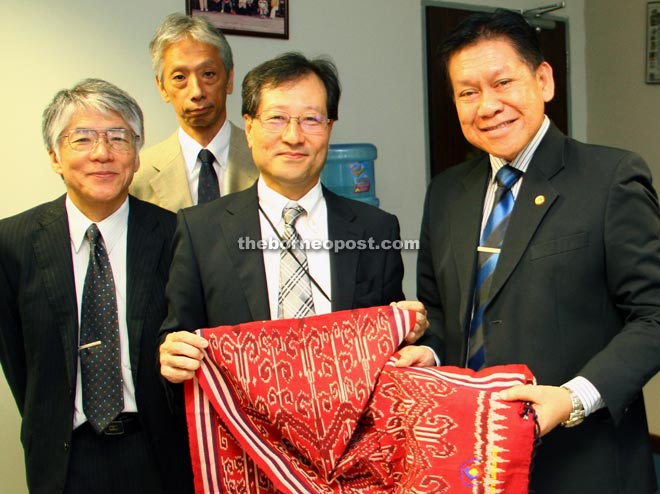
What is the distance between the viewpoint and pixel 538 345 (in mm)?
1663

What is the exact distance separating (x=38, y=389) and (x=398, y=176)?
2.70m

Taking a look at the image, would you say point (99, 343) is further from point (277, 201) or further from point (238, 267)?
point (277, 201)

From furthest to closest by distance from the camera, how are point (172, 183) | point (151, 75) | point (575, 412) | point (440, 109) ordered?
point (440, 109) < point (151, 75) < point (172, 183) < point (575, 412)

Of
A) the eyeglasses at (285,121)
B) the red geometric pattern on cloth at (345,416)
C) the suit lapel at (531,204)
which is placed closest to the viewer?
the red geometric pattern on cloth at (345,416)

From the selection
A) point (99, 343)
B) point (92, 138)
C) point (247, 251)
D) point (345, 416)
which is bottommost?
point (345, 416)

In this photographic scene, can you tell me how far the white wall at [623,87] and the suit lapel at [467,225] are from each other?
2.95 meters

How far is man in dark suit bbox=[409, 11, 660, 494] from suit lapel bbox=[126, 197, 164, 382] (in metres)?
0.81

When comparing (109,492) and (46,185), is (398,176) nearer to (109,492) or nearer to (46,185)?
(46,185)

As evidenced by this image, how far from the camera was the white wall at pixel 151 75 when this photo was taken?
10.1ft

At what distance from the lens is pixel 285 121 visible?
179 cm

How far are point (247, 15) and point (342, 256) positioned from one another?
214 cm

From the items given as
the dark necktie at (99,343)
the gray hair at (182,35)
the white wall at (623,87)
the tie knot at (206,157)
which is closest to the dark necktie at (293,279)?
the dark necktie at (99,343)

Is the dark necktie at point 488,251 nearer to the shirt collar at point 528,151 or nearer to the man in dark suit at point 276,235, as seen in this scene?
the shirt collar at point 528,151
